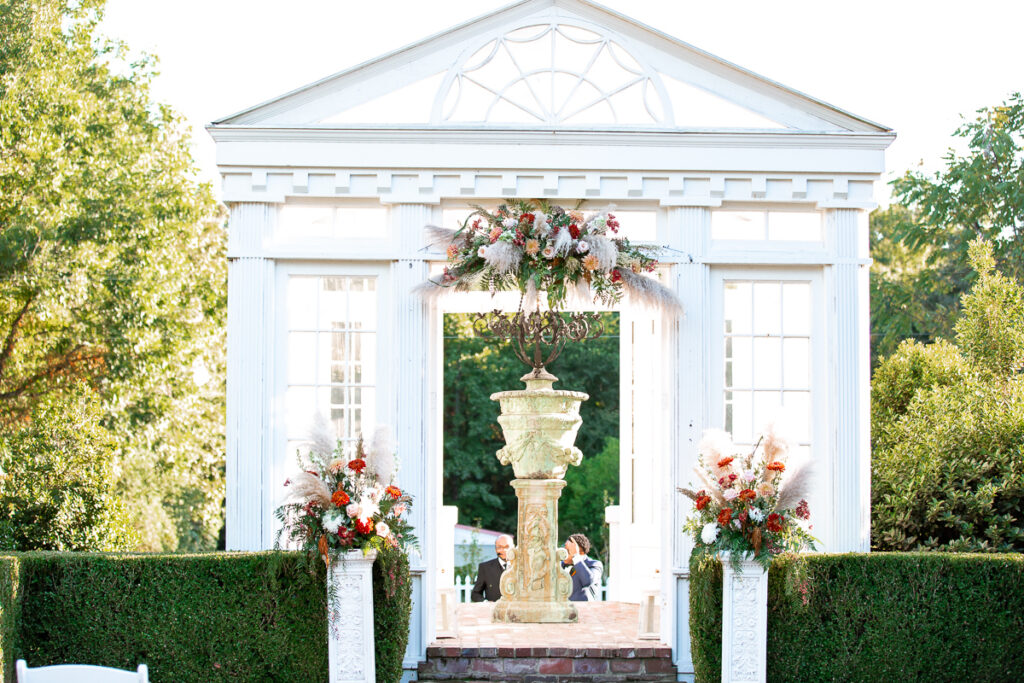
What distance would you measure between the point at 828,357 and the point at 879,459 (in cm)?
243

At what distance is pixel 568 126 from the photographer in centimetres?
793

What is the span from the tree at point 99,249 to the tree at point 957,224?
10.9 meters

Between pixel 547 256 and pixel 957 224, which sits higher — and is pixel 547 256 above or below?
below

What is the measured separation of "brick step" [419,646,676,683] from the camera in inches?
295

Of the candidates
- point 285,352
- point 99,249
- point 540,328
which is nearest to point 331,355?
point 285,352

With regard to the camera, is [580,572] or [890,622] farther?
[580,572]

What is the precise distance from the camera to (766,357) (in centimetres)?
796

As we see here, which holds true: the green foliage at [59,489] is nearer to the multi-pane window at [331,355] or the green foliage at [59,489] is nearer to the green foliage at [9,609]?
the multi-pane window at [331,355]

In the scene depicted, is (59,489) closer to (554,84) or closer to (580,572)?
(580,572)

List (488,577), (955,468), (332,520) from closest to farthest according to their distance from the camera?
(332,520) → (955,468) → (488,577)

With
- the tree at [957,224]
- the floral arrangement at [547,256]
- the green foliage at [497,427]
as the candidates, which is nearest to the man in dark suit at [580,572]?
the floral arrangement at [547,256]

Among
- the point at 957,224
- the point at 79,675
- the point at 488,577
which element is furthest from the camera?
the point at 957,224

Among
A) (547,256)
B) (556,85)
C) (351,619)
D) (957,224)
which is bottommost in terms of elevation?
(351,619)

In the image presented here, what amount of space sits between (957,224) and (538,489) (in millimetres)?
12047
